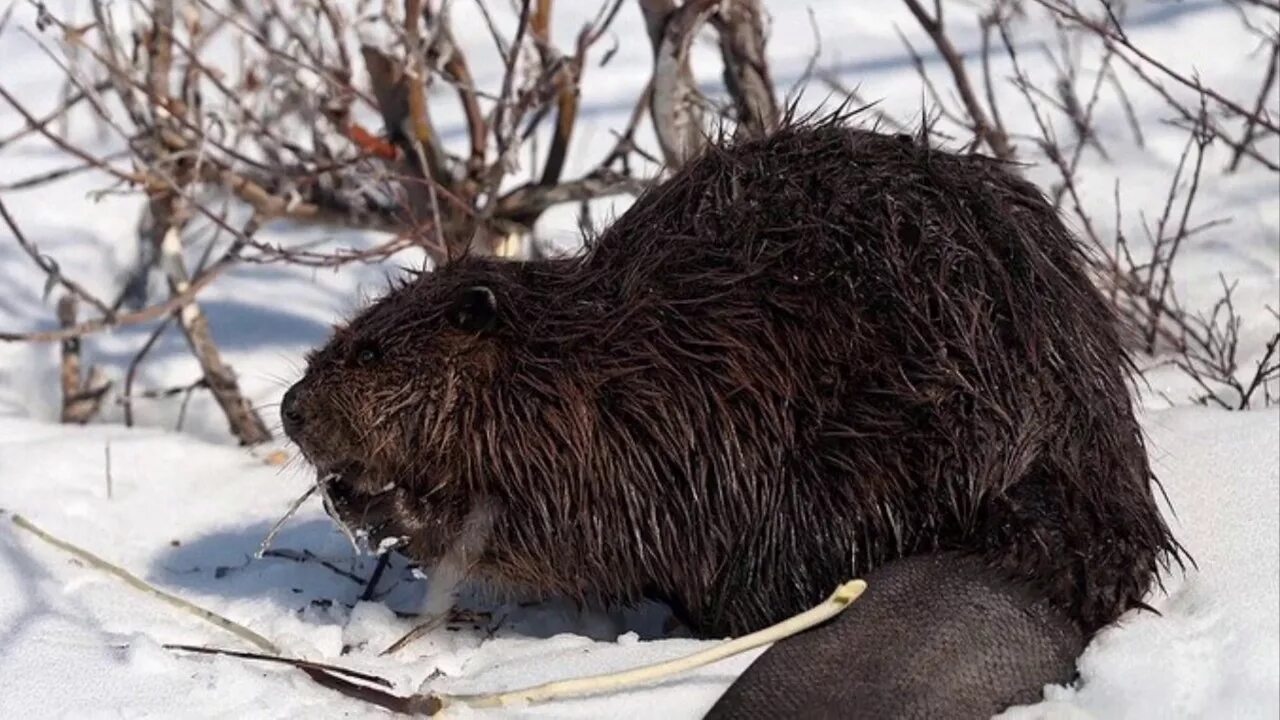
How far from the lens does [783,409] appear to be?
7.75ft

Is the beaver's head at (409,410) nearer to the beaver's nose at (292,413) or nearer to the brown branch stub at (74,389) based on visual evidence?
the beaver's nose at (292,413)

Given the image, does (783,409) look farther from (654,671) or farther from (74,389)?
(74,389)

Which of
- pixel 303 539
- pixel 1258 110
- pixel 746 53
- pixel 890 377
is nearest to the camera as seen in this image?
pixel 890 377

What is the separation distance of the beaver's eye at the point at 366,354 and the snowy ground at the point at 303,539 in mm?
212

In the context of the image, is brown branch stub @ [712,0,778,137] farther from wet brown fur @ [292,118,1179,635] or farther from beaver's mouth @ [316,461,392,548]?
beaver's mouth @ [316,461,392,548]

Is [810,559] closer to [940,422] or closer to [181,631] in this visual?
[940,422]

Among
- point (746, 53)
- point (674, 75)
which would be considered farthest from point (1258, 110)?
point (674, 75)

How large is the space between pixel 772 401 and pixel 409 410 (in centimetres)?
50

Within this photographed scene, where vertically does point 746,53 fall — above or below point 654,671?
above

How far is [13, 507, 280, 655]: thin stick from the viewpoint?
2432 mm

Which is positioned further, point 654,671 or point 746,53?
point 746,53

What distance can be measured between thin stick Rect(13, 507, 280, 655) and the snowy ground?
2 centimetres

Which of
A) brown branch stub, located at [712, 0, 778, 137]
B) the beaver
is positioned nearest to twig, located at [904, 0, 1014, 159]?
brown branch stub, located at [712, 0, 778, 137]

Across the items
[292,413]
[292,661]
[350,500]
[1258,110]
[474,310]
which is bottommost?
[292,661]
